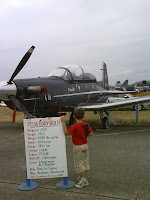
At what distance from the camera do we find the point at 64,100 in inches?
343

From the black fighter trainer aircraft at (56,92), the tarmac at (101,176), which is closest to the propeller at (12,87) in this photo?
the black fighter trainer aircraft at (56,92)

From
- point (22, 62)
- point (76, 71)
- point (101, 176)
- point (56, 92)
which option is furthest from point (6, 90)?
point (101, 176)

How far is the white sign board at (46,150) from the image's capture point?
11.5 ft

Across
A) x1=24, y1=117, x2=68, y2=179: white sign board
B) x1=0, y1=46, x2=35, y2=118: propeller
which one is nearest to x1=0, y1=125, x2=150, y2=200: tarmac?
x1=24, y1=117, x2=68, y2=179: white sign board

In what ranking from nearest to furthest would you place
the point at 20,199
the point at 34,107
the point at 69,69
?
the point at 20,199, the point at 34,107, the point at 69,69

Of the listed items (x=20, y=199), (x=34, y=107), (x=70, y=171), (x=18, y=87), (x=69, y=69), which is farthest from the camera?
(x=69, y=69)

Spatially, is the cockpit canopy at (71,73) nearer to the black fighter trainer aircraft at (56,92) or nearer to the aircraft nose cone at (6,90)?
the black fighter trainer aircraft at (56,92)

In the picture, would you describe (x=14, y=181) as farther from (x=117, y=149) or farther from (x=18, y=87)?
(x=18, y=87)

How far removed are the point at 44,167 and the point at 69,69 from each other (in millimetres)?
6131

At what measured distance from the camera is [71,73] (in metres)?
9.09

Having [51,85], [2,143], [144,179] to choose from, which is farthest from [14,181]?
[51,85]

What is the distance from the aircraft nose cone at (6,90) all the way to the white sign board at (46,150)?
3.26 meters

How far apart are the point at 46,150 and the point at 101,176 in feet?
3.80

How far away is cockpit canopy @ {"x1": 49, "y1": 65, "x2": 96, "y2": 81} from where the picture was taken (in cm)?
905
